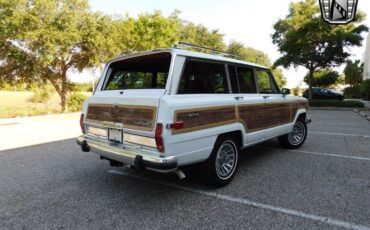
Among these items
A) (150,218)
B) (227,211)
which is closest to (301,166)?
(227,211)

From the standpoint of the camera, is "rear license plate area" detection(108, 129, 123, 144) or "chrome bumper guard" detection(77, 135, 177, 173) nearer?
"chrome bumper guard" detection(77, 135, 177, 173)

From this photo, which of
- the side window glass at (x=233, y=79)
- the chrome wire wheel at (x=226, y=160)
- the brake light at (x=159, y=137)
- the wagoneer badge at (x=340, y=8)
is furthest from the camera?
the wagoneer badge at (x=340, y=8)

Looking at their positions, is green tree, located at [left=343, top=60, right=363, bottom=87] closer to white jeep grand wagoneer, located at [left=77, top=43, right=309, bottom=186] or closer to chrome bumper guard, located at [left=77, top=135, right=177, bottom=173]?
white jeep grand wagoneer, located at [left=77, top=43, right=309, bottom=186]

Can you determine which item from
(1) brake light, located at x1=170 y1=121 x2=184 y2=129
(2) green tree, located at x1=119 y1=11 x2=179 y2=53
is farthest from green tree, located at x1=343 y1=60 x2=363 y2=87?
(1) brake light, located at x1=170 y1=121 x2=184 y2=129

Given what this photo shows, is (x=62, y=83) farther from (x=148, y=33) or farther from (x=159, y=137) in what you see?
(x=159, y=137)

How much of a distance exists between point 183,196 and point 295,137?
13.3 feet

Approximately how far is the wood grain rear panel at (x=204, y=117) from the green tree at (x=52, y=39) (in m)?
13.4

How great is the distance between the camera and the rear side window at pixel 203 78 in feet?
11.5

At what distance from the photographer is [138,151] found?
3273 mm

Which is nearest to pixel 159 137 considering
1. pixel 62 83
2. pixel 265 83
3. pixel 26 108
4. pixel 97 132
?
pixel 97 132

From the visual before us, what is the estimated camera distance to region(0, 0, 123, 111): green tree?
1384 cm

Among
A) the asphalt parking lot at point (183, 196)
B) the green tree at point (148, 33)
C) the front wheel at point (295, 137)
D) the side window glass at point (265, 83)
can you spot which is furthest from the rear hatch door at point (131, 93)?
the green tree at point (148, 33)

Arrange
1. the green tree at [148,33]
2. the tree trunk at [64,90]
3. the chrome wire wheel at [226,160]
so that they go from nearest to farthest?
the chrome wire wheel at [226,160], the tree trunk at [64,90], the green tree at [148,33]

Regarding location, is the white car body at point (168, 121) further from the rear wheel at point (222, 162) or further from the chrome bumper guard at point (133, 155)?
the rear wheel at point (222, 162)
